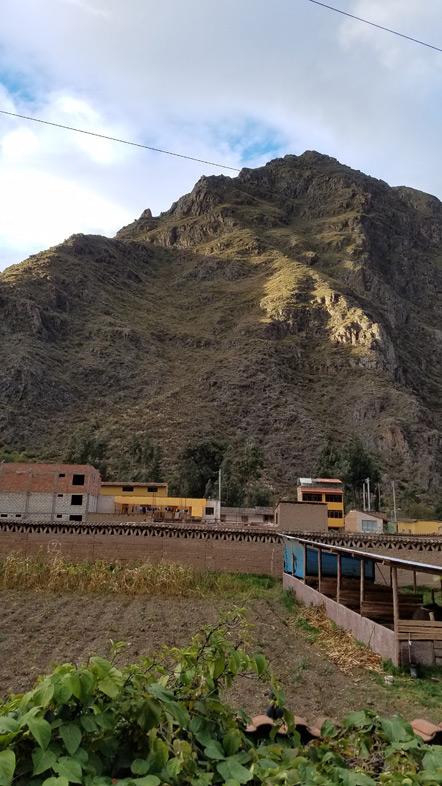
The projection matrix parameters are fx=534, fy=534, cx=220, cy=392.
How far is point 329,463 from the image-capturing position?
72.6 metres

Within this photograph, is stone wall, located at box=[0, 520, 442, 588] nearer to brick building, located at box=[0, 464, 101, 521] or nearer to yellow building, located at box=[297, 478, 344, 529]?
brick building, located at box=[0, 464, 101, 521]

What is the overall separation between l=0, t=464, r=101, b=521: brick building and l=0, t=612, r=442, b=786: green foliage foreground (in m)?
40.8

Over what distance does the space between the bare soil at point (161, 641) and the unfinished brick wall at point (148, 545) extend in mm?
4004

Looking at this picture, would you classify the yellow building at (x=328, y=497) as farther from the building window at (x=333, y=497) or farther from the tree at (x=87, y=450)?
the tree at (x=87, y=450)

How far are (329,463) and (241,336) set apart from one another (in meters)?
43.1

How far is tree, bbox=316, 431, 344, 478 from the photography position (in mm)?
71169

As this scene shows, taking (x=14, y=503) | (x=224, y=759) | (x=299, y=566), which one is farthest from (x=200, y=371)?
(x=224, y=759)

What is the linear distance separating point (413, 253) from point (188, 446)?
129m

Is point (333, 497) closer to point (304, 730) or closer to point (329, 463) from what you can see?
point (329, 463)

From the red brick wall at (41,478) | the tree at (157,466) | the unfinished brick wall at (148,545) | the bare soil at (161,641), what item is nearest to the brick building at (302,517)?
the unfinished brick wall at (148,545)

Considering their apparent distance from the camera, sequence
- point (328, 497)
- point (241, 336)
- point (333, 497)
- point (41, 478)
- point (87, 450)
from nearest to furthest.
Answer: point (41, 478)
point (328, 497)
point (333, 497)
point (87, 450)
point (241, 336)

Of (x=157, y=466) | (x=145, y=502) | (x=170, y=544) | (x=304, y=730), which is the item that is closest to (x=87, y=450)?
(x=157, y=466)

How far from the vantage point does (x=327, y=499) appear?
2160 inches

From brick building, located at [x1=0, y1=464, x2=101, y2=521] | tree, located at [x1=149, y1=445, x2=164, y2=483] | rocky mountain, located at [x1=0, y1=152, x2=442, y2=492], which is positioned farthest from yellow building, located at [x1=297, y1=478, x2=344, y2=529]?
brick building, located at [x1=0, y1=464, x2=101, y2=521]
